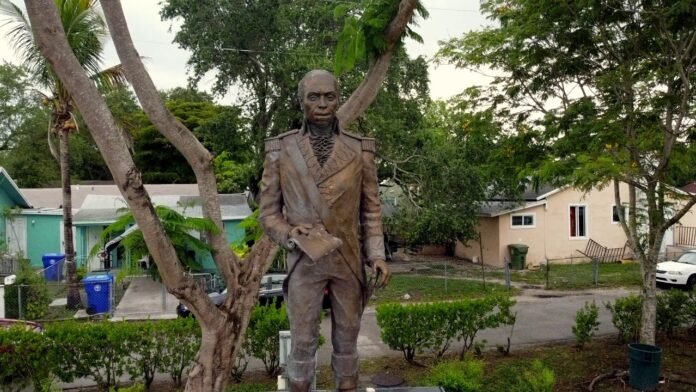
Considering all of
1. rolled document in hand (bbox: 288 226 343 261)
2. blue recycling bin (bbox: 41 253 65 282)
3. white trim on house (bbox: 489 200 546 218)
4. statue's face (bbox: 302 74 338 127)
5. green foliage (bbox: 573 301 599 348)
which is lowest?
green foliage (bbox: 573 301 599 348)

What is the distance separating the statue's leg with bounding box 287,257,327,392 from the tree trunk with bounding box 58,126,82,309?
459 inches

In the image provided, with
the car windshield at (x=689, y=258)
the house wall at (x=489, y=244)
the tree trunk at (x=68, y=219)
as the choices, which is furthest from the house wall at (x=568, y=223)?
the tree trunk at (x=68, y=219)

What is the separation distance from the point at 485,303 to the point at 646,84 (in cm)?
479

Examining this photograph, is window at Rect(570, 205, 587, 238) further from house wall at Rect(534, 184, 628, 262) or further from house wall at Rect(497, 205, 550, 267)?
house wall at Rect(497, 205, 550, 267)

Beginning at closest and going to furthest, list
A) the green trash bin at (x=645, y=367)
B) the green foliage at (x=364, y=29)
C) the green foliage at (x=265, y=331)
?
1. the green foliage at (x=364, y=29)
2. the green trash bin at (x=645, y=367)
3. the green foliage at (x=265, y=331)

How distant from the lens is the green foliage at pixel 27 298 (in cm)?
1261

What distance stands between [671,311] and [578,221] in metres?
13.4

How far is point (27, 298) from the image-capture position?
41.8 feet

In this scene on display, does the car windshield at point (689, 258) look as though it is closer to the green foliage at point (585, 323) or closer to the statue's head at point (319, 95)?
the green foliage at point (585, 323)

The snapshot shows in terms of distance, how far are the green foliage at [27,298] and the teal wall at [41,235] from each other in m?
11.0

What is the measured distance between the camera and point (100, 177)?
137 ft

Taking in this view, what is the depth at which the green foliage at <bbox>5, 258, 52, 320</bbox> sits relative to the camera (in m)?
12.6

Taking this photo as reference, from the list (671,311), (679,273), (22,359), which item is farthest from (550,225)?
(22,359)

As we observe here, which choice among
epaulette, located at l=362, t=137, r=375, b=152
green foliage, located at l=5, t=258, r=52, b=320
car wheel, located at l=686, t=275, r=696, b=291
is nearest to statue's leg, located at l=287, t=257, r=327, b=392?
epaulette, located at l=362, t=137, r=375, b=152
